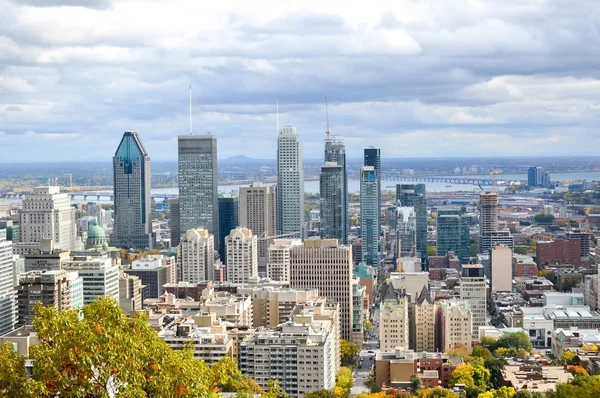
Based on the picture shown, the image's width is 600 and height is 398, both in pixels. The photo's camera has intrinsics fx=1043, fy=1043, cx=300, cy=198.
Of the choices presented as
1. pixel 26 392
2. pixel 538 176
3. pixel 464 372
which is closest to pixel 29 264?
pixel 464 372

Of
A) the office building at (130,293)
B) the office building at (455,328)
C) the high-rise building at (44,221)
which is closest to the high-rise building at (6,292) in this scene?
the office building at (130,293)

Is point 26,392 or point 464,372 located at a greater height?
point 26,392

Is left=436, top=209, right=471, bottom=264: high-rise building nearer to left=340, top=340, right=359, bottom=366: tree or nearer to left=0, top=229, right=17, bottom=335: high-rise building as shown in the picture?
left=340, top=340, right=359, bottom=366: tree

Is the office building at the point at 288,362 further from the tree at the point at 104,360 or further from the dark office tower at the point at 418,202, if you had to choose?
the dark office tower at the point at 418,202

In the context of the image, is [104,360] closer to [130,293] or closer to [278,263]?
[130,293]

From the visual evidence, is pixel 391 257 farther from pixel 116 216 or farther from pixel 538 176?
pixel 538 176

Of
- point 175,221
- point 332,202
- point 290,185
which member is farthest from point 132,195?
point 332,202
